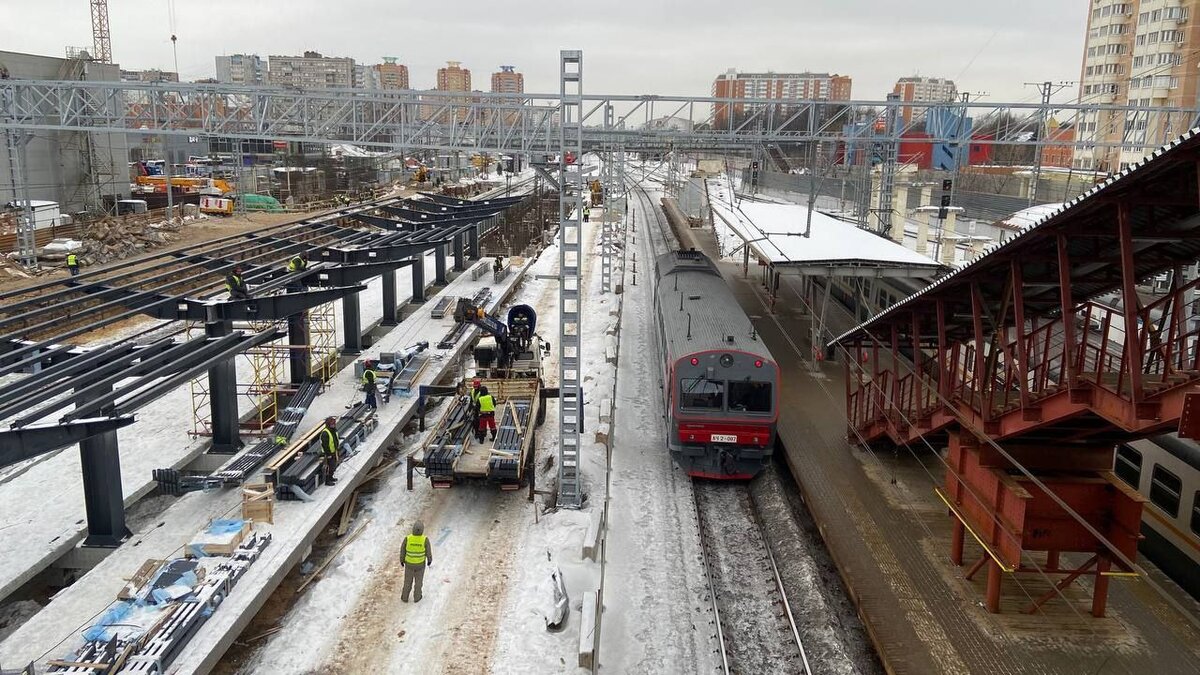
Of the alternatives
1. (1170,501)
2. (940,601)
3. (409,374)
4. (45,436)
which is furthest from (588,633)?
(409,374)

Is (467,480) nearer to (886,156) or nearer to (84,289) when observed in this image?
(84,289)

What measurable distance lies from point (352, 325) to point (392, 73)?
142 metres

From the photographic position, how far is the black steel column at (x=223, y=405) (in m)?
14.1

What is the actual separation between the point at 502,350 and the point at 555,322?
848 centimetres

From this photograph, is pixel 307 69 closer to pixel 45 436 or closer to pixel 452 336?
pixel 452 336

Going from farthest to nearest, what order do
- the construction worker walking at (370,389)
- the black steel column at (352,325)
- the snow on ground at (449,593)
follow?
the black steel column at (352,325)
the construction worker walking at (370,389)
the snow on ground at (449,593)

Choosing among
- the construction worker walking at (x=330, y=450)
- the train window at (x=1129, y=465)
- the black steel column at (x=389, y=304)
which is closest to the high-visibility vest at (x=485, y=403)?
the construction worker walking at (x=330, y=450)

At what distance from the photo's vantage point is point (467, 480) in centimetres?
1336

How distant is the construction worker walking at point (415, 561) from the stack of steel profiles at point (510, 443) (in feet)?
8.65

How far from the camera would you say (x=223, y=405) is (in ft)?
46.8

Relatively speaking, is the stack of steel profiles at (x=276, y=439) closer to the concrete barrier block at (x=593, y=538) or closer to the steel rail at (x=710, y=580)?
the concrete barrier block at (x=593, y=538)

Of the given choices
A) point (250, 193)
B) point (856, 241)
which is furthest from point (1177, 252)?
point (250, 193)

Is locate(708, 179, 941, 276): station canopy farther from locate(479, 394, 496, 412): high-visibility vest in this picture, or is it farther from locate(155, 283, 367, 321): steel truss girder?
locate(155, 283, 367, 321): steel truss girder

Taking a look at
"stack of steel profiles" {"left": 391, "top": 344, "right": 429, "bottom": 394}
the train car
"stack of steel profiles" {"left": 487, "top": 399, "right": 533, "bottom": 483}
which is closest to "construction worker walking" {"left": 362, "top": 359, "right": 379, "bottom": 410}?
"stack of steel profiles" {"left": 391, "top": 344, "right": 429, "bottom": 394}
